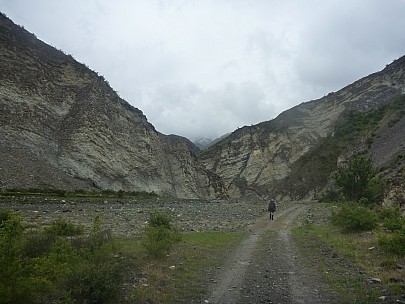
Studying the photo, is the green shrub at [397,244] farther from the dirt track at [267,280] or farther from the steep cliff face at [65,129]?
the steep cliff face at [65,129]

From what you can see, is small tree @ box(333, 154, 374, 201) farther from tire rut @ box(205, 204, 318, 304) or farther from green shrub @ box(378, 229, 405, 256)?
green shrub @ box(378, 229, 405, 256)

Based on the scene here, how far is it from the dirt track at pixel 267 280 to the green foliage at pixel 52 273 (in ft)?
7.29

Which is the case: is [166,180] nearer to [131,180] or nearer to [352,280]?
[131,180]

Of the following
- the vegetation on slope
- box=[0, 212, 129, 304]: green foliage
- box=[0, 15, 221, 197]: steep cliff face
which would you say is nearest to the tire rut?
box=[0, 212, 129, 304]: green foliage

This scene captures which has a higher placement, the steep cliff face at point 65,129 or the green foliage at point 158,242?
the steep cliff face at point 65,129

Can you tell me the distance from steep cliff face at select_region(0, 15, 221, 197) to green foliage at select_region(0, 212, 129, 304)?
32843mm

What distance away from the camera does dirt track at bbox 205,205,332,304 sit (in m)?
7.72

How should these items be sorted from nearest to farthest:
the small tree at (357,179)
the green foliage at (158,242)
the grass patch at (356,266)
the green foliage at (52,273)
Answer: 1. the green foliage at (52,273)
2. the grass patch at (356,266)
3. the green foliage at (158,242)
4. the small tree at (357,179)

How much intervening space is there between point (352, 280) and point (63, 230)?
10.1m

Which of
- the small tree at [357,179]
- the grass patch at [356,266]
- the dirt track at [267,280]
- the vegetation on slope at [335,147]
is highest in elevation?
the vegetation on slope at [335,147]

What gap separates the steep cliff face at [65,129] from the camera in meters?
44.0

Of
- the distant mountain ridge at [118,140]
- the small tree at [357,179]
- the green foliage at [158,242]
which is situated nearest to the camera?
the green foliage at [158,242]

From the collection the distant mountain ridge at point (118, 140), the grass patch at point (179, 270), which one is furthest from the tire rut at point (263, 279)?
the distant mountain ridge at point (118, 140)

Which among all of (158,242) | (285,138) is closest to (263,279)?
(158,242)
